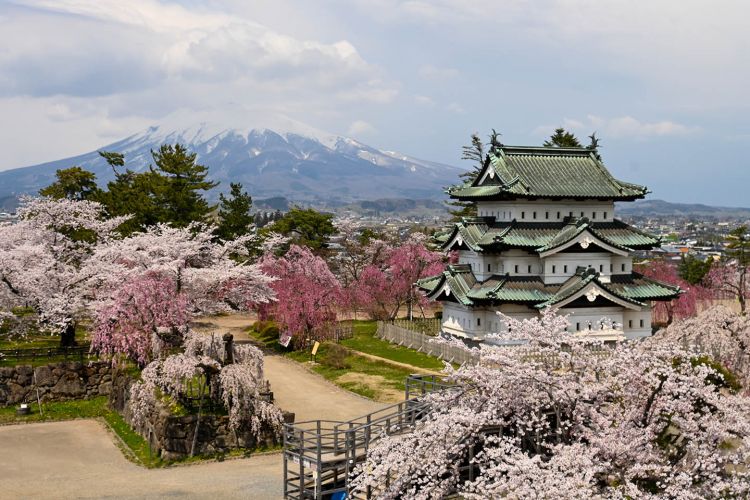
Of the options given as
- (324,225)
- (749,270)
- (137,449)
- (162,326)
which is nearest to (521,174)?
(162,326)

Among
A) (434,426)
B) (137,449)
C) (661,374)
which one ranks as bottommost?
(137,449)

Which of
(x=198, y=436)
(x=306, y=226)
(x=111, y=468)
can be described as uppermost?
(x=306, y=226)

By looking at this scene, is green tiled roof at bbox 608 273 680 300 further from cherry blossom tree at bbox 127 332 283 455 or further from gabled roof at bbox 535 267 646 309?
cherry blossom tree at bbox 127 332 283 455

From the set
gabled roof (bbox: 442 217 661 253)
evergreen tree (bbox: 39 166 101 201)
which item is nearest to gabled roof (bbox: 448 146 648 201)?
gabled roof (bbox: 442 217 661 253)

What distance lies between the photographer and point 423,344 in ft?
152

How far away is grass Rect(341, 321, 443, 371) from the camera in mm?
42750

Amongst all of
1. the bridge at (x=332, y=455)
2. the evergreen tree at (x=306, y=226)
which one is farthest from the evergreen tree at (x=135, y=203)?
the bridge at (x=332, y=455)

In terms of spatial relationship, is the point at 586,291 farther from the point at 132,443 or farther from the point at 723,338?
the point at 132,443

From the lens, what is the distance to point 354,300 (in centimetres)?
5950

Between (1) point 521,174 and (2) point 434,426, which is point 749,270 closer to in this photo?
(1) point 521,174

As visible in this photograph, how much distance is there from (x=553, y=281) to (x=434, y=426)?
2307 cm

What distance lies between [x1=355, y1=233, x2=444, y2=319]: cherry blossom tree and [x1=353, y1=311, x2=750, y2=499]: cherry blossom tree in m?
35.1

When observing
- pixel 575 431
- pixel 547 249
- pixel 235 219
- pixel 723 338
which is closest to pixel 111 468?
pixel 575 431

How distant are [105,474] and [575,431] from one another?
52.6ft
